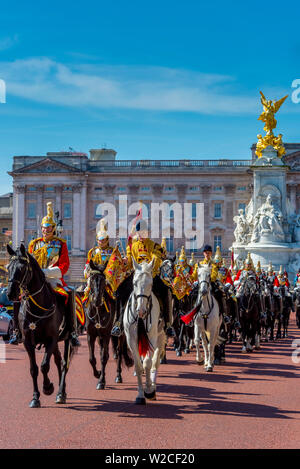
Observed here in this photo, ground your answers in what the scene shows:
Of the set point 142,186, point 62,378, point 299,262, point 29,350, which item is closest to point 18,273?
point 29,350

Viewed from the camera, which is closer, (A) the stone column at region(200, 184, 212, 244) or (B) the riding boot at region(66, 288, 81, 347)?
(B) the riding boot at region(66, 288, 81, 347)

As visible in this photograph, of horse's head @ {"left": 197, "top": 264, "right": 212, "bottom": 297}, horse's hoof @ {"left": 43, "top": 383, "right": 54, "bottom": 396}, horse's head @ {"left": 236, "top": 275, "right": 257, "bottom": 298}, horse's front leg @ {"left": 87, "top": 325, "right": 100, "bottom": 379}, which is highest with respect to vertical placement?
horse's head @ {"left": 197, "top": 264, "right": 212, "bottom": 297}

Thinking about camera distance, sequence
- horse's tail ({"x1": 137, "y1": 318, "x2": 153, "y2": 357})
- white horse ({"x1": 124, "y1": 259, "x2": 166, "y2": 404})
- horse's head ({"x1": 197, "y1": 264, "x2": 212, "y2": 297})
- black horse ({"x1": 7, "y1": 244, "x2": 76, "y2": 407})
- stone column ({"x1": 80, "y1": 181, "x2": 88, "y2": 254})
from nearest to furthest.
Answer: black horse ({"x1": 7, "y1": 244, "x2": 76, "y2": 407}), white horse ({"x1": 124, "y1": 259, "x2": 166, "y2": 404}), horse's tail ({"x1": 137, "y1": 318, "x2": 153, "y2": 357}), horse's head ({"x1": 197, "y1": 264, "x2": 212, "y2": 297}), stone column ({"x1": 80, "y1": 181, "x2": 88, "y2": 254})

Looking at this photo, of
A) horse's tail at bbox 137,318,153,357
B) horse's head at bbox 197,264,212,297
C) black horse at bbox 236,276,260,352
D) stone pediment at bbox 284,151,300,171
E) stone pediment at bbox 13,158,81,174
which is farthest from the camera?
stone pediment at bbox 13,158,81,174

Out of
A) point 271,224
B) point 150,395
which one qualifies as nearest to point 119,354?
point 150,395

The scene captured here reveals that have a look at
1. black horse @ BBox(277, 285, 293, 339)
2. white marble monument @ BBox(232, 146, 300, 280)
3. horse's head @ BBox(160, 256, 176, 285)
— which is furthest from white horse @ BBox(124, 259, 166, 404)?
white marble monument @ BBox(232, 146, 300, 280)

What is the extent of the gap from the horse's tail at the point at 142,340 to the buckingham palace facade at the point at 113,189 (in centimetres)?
7595

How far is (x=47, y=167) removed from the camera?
89.8 metres

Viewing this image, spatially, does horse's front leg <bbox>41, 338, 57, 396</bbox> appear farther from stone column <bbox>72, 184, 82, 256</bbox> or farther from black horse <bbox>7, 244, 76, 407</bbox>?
stone column <bbox>72, 184, 82, 256</bbox>

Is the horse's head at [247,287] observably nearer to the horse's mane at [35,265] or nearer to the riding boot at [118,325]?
the riding boot at [118,325]

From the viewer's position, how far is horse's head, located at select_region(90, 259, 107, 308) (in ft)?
40.0


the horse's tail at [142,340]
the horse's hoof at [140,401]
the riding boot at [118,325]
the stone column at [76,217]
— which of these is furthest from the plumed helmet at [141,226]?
the stone column at [76,217]

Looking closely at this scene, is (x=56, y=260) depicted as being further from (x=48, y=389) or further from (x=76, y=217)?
(x=76, y=217)

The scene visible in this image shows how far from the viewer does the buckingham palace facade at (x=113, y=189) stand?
88000mm
